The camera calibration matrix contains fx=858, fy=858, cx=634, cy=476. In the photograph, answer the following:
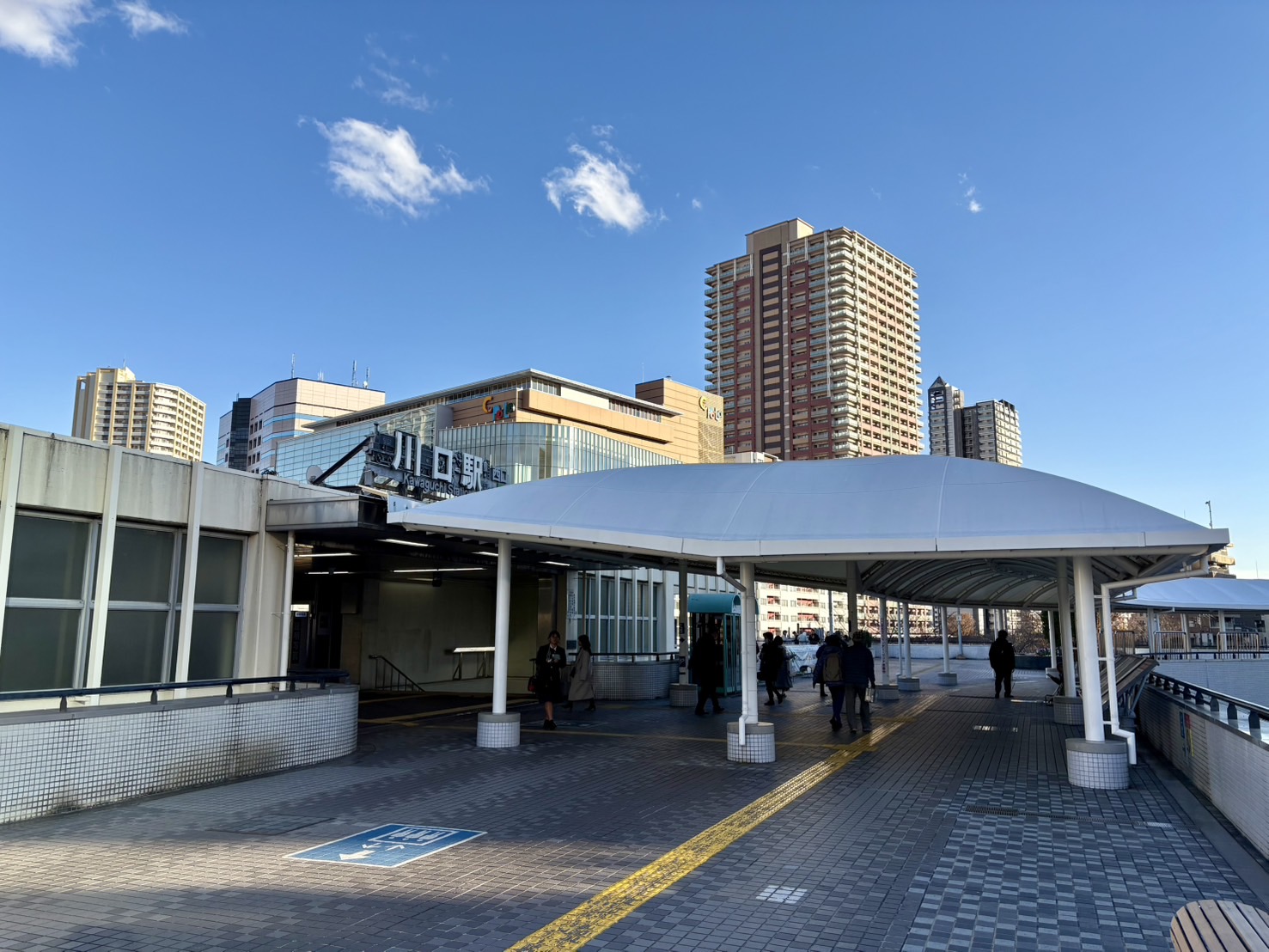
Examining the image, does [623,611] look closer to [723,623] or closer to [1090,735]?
[723,623]

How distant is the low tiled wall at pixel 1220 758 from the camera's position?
668cm

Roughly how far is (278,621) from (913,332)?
15304cm

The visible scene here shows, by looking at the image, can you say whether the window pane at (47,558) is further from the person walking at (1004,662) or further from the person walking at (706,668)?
the person walking at (1004,662)

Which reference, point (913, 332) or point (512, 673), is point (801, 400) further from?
point (512, 673)

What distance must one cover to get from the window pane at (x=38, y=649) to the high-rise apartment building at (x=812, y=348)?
123019 mm

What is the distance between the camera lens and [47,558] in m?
9.85

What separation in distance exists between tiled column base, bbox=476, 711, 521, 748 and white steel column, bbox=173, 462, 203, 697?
395 centimetres

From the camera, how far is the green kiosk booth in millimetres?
20312

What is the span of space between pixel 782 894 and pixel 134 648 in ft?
29.2

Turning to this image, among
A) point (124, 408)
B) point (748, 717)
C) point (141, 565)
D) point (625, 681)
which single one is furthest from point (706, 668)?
point (124, 408)

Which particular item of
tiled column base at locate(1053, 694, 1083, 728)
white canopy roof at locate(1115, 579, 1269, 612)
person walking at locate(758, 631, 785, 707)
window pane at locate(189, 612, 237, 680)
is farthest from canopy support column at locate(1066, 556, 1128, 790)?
white canopy roof at locate(1115, 579, 1269, 612)

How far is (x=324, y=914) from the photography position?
529 cm

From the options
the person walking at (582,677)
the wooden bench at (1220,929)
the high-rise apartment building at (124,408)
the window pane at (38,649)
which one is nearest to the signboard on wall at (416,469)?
the person walking at (582,677)

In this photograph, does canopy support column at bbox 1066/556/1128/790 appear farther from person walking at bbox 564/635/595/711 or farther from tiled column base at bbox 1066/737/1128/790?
person walking at bbox 564/635/595/711
